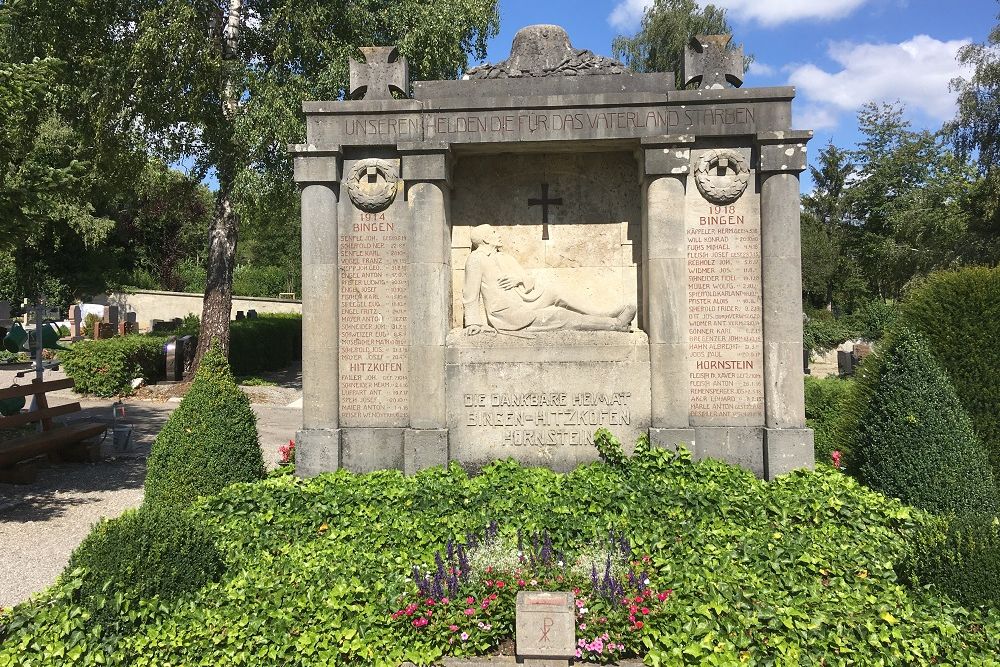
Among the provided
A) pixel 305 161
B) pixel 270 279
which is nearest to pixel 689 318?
pixel 305 161

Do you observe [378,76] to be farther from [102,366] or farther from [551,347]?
[102,366]

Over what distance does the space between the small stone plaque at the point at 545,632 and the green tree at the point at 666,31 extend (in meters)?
29.6

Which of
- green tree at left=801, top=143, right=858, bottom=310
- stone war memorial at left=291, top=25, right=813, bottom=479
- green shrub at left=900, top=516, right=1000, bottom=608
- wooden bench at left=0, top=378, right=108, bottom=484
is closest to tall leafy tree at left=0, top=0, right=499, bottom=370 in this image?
wooden bench at left=0, top=378, right=108, bottom=484

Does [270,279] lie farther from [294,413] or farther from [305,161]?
[305,161]

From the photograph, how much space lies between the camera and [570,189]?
7672 mm

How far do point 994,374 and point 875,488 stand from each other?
2.29 meters

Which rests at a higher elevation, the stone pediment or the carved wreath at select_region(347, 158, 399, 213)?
the stone pediment

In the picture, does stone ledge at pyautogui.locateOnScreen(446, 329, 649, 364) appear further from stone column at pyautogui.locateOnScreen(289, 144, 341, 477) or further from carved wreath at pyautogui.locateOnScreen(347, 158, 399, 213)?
carved wreath at pyautogui.locateOnScreen(347, 158, 399, 213)

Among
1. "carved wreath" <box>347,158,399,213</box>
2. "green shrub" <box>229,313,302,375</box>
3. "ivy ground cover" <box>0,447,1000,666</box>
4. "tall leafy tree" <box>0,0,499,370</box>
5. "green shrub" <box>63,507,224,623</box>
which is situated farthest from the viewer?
"green shrub" <box>229,313,302,375</box>

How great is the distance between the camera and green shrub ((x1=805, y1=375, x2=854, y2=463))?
873 centimetres

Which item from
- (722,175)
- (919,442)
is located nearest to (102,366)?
(722,175)

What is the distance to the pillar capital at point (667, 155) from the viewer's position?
6863mm

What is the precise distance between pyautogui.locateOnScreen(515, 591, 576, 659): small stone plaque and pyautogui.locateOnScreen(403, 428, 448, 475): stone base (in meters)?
3.05

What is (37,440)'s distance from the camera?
9562 millimetres
